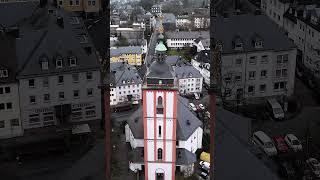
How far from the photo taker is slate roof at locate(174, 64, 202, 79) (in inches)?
190

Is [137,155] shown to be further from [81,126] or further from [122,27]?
[81,126]

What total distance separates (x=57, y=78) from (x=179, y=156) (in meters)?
2.40

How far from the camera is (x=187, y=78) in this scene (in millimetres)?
4805

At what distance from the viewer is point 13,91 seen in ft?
22.0

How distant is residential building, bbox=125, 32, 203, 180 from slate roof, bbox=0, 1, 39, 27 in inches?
120

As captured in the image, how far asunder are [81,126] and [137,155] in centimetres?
209

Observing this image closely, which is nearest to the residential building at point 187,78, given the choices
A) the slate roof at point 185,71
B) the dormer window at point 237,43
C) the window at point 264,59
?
the slate roof at point 185,71

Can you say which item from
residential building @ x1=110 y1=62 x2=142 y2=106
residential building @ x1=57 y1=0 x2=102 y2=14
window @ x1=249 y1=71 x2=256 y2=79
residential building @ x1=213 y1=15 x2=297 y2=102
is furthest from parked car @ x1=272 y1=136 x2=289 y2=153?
residential building @ x1=57 y1=0 x2=102 y2=14

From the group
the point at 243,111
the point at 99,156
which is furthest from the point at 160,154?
the point at 243,111

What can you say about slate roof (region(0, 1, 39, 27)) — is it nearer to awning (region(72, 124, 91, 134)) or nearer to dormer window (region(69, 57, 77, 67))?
dormer window (region(69, 57, 77, 67))

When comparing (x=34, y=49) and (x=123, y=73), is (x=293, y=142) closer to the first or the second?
(x=123, y=73)

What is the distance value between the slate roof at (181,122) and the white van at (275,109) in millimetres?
3175

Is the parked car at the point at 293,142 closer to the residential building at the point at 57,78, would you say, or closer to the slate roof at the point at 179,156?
the residential building at the point at 57,78

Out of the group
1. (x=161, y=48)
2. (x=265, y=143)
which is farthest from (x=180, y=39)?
(x=265, y=143)
